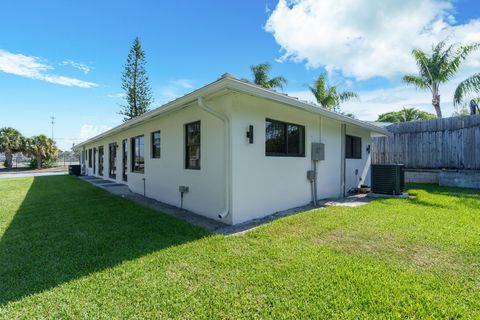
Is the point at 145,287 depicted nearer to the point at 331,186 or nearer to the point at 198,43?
the point at 331,186

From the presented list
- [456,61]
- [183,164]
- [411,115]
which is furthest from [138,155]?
[411,115]

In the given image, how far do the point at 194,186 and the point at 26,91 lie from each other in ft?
65.5

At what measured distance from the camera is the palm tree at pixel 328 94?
1866cm

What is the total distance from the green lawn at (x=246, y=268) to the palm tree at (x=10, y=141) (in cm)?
2992

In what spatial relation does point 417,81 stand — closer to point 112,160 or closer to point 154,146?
point 154,146

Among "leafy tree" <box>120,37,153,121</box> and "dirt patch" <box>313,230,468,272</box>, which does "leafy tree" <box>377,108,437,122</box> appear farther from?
"dirt patch" <box>313,230,468,272</box>

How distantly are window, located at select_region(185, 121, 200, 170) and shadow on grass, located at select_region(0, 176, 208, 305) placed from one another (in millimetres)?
1416

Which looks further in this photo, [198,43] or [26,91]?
[26,91]

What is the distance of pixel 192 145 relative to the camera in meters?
6.17

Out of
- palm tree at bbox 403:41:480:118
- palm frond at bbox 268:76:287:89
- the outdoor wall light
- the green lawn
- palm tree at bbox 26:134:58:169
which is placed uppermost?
palm frond at bbox 268:76:287:89

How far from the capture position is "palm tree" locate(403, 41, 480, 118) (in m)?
14.2

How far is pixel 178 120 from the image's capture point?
6598 mm

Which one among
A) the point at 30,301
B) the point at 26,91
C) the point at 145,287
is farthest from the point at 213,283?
the point at 26,91

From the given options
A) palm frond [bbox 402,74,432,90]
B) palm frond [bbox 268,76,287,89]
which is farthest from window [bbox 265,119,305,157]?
palm frond [bbox 268,76,287,89]
